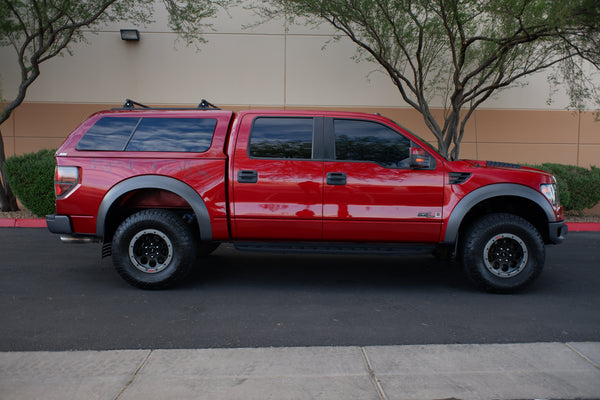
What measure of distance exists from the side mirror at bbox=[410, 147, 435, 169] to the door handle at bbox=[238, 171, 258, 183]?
5.54 feet

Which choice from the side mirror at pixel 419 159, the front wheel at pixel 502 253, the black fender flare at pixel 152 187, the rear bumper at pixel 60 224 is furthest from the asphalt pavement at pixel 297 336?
the side mirror at pixel 419 159

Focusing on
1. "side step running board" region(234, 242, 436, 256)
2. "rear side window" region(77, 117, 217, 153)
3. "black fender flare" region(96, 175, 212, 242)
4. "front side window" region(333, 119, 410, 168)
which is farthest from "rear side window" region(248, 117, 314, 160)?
"side step running board" region(234, 242, 436, 256)

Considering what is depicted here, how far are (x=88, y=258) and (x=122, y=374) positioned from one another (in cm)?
425

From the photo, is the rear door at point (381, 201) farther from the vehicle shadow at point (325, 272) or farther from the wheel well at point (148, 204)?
the wheel well at point (148, 204)

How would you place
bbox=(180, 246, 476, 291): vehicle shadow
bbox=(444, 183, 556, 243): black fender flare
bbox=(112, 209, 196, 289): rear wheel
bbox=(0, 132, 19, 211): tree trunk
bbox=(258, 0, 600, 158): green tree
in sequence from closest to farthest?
bbox=(444, 183, 556, 243): black fender flare
bbox=(112, 209, 196, 289): rear wheel
bbox=(180, 246, 476, 291): vehicle shadow
bbox=(258, 0, 600, 158): green tree
bbox=(0, 132, 19, 211): tree trunk

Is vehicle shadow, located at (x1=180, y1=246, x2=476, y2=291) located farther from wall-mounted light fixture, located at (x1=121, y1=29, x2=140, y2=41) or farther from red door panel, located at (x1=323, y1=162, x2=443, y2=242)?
wall-mounted light fixture, located at (x1=121, y1=29, x2=140, y2=41)

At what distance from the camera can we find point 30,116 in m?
12.5

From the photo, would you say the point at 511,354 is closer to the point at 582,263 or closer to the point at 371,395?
the point at 371,395

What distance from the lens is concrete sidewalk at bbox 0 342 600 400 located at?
111 inches

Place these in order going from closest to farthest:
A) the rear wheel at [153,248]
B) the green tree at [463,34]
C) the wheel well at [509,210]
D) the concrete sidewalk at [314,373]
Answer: the concrete sidewalk at [314,373]
the rear wheel at [153,248]
the wheel well at [509,210]
the green tree at [463,34]

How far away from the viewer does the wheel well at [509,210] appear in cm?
518

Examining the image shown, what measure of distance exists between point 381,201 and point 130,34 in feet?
33.7

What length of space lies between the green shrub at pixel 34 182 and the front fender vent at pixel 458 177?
8447 millimetres

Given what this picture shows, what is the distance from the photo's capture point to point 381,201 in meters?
4.92
